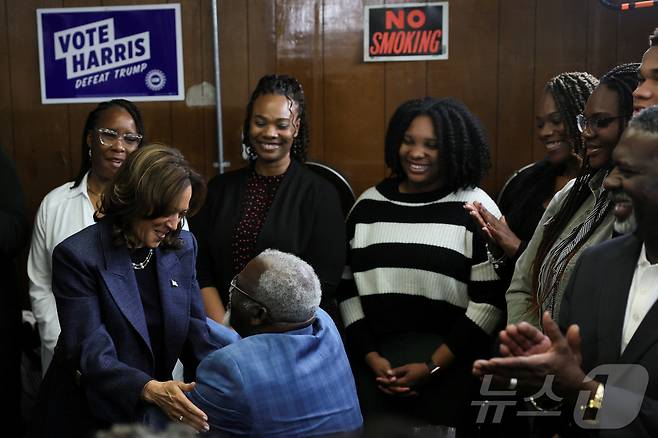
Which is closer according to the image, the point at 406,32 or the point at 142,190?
the point at 142,190

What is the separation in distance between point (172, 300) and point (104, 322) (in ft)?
0.66

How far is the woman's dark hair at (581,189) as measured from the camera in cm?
219

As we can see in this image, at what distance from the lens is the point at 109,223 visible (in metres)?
2.16

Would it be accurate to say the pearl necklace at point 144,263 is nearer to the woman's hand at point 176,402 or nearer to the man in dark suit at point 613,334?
the woman's hand at point 176,402

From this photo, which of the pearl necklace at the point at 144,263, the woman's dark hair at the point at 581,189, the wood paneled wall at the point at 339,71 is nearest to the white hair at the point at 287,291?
the pearl necklace at the point at 144,263

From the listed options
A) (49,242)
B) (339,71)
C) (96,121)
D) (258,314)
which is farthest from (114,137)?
(258,314)

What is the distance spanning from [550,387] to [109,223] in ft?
4.06

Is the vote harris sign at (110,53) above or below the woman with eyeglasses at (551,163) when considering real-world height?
above

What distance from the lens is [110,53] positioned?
12.9ft

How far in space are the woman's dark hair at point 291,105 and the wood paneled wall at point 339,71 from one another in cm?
59

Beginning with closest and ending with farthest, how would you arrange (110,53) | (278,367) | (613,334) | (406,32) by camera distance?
(613,334) < (278,367) < (406,32) < (110,53)

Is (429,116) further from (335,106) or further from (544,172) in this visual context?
(335,106)

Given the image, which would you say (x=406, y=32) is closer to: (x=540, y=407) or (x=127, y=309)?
(x=127, y=309)

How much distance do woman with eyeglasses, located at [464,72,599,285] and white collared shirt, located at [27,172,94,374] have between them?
149cm
